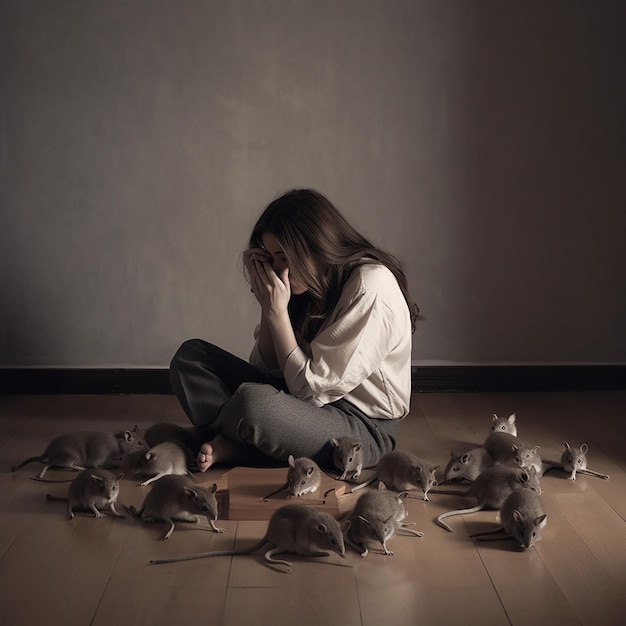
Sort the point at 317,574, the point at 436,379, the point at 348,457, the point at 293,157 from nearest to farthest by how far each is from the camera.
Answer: the point at 317,574
the point at 348,457
the point at 293,157
the point at 436,379

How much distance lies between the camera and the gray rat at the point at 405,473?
2344 millimetres

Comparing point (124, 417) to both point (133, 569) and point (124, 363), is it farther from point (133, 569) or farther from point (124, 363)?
point (133, 569)

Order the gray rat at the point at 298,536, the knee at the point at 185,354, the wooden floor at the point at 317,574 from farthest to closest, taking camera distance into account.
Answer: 1. the knee at the point at 185,354
2. the gray rat at the point at 298,536
3. the wooden floor at the point at 317,574

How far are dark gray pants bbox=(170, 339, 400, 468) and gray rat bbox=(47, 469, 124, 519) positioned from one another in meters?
0.47

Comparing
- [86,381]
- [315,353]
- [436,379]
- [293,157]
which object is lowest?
[86,381]

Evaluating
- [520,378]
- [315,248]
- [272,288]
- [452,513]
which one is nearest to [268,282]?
[272,288]

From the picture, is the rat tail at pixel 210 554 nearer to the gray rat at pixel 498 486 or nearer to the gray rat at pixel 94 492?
the gray rat at pixel 94 492

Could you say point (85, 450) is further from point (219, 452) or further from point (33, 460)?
point (219, 452)

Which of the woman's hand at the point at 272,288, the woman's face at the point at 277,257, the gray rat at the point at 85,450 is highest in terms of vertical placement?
the woman's face at the point at 277,257

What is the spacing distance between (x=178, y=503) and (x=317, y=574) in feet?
1.46

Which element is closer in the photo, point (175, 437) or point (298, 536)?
point (298, 536)

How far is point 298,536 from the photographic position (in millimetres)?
1978

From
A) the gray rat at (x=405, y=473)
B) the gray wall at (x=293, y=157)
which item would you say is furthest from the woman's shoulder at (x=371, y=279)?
the gray wall at (x=293, y=157)

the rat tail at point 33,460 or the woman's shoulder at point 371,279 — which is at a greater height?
the woman's shoulder at point 371,279
